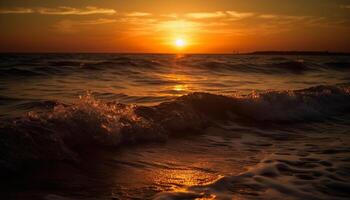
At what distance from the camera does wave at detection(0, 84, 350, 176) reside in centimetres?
549

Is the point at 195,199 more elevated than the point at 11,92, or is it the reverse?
the point at 11,92

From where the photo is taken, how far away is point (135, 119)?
7406 millimetres

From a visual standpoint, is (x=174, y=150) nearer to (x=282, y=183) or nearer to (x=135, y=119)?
(x=135, y=119)

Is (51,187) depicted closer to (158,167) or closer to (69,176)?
(69,176)

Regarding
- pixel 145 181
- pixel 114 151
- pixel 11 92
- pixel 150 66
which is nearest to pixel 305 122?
pixel 114 151

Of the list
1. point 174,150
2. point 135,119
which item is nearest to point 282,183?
point 174,150

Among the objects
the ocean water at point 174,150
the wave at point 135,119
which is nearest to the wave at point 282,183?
the ocean water at point 174,150

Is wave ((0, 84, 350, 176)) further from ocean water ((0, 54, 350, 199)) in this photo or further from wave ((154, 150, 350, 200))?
wave ((154, 150, 350, 200))

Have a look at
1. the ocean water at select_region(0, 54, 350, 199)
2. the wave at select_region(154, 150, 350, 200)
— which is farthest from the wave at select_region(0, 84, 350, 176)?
the wave at select_region(154, 150, 350, 200)

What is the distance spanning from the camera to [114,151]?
6137mm

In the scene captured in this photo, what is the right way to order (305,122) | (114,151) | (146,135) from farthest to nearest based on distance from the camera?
(305,122) → (146,135) → (114,151)

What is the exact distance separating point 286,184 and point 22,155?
3.34 m

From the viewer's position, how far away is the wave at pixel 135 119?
5.49 meters

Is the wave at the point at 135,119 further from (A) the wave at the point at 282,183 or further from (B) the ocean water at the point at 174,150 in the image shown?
(A) the wave at the point at 282,183
